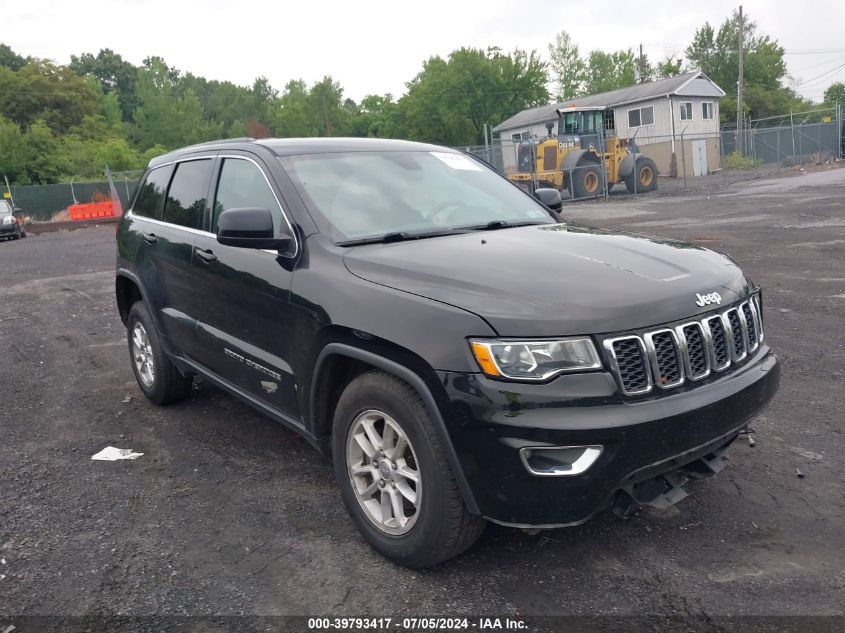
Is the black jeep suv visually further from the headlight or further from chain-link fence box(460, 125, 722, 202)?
chain-link fence box(460, 125, 722, 202)

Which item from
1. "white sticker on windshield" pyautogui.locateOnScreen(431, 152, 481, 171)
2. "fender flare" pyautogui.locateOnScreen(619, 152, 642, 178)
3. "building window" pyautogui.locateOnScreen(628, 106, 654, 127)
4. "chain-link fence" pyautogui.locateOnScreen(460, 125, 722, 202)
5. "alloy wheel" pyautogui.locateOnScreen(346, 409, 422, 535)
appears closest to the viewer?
"alloy wheel" pyautogui.locateOnScreen(346, 409, 422, 535)

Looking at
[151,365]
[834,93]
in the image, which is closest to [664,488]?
[151,365]

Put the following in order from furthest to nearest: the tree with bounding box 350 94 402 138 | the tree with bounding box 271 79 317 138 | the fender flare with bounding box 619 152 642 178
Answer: the tree with bounding box 271 79 317 138, the tree with bounding box 350 94 402 138, the fender flare with bounding box 619 152 642 178

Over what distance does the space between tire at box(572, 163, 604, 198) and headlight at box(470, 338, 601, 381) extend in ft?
83.8

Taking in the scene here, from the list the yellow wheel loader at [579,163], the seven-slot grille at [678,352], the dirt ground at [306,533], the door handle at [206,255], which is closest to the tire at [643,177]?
the yellow wheel loader at [579,163]

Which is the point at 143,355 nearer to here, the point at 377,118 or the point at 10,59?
the point at 377,118

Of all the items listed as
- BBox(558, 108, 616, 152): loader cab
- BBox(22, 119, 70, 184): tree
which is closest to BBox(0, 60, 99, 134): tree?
BBox(22, 119, 70, 184): tree

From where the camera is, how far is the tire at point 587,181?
27344 mm

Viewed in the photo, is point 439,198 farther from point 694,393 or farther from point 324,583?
point 324,583

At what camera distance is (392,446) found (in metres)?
3.02

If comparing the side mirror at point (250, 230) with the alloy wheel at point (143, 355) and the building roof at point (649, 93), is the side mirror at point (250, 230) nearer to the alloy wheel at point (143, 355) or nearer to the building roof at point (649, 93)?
the alloy wheel at point (143, 355)

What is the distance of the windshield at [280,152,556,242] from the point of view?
144 inches

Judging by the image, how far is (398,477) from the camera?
9.84ft

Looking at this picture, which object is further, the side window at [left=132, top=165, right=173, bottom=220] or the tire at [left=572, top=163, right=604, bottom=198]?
the tire at [left=572, top=163, right=604, bottom=198]
